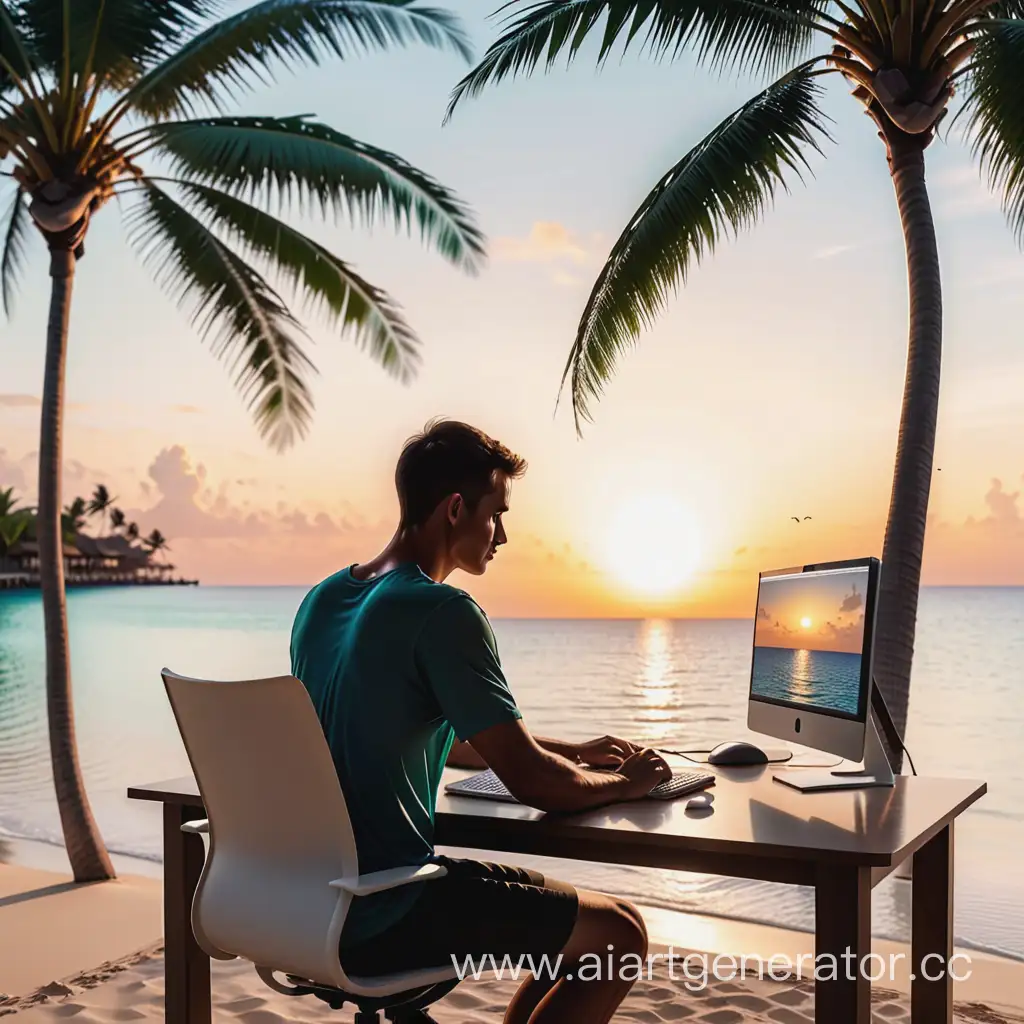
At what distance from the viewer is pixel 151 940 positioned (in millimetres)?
4715

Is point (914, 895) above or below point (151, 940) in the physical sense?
above

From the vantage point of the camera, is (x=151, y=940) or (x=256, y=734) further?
(x=151, y=940)

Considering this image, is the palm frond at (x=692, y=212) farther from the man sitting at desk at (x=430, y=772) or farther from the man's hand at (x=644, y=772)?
the man sitting at desk at (x=430, y=772)

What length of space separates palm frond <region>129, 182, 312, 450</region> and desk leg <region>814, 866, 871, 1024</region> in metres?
5.60

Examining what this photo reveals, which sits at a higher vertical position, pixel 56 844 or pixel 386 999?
pixel 386 999

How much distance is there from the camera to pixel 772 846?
2.06 m

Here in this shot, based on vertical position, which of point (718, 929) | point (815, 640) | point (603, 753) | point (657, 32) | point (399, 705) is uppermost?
point (657, 32)

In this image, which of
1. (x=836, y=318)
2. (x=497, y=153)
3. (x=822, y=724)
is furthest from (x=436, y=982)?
(x=836, y=318)

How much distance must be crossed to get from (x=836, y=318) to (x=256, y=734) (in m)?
23.3

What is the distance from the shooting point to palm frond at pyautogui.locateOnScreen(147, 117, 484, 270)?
6.25m

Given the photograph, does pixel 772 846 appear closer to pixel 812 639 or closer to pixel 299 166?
pixel 812 639

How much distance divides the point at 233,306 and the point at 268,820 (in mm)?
5187

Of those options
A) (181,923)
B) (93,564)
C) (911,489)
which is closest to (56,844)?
(181,923)

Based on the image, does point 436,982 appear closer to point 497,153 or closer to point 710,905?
point 710,905
